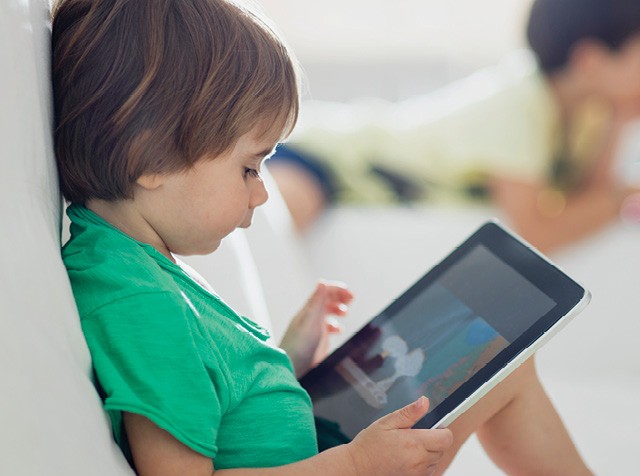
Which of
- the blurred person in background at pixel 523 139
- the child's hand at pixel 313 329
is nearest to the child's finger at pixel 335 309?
the child's hand at pixel 313 329

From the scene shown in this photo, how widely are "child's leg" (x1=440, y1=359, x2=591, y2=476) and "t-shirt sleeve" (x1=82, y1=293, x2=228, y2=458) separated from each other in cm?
35

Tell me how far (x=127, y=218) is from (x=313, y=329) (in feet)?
1.03

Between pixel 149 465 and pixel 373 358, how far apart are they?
0.98ft

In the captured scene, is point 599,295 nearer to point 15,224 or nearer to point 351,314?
point 351,314

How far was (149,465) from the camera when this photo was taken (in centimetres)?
76

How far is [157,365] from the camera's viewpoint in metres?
0.74

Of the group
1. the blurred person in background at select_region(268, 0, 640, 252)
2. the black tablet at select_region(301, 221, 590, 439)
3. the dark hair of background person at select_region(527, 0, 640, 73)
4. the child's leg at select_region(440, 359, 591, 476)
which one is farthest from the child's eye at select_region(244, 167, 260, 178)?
the dark hair of background person at select_region(527, 0, 640, 73)

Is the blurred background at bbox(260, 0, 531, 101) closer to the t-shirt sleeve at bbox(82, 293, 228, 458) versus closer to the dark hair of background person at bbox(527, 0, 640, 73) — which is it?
the dark hair of background person at bbox(527, 0, 640, 73)

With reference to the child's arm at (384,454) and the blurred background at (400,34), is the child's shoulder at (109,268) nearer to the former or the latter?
the child's arm at (384,454)

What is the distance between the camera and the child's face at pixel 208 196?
2.76ft

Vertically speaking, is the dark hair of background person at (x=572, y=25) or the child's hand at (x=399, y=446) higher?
the dark hair of background person at (x=572, y=25)

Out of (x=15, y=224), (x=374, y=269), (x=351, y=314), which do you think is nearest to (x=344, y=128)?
(x=374, y=269)

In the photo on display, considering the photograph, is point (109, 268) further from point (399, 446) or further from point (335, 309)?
point (335, 309)

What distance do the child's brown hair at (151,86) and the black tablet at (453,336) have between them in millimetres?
281
